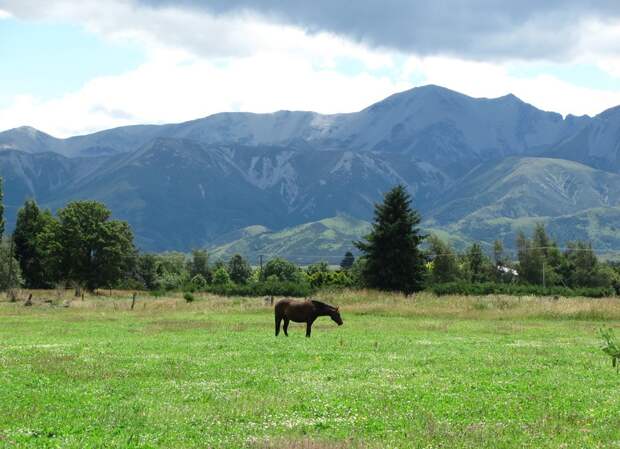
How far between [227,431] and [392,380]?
789 cm

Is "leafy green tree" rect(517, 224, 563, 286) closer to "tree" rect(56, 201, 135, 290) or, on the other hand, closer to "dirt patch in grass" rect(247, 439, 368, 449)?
"tree" rect(56, 201, 135, 290)

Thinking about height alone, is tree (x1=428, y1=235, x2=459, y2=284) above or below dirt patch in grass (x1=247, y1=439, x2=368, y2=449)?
above

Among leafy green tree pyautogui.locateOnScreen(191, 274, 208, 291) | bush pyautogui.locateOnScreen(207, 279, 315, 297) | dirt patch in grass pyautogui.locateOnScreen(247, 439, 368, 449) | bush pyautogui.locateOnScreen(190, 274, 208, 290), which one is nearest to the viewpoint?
dirt patch in grass pyautogui.locateOnScreen(247, 439, 368, 449)

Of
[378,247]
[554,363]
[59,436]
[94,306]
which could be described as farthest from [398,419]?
[378,247]

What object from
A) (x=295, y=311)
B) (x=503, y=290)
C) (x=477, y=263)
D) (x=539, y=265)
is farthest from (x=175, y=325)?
(x=477, y=263)

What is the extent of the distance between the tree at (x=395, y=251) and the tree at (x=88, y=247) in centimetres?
4415

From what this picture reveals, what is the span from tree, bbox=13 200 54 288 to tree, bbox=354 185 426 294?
7386 centimetres

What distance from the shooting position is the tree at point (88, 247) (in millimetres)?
110000

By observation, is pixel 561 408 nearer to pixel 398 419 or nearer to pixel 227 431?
pixel 398 419

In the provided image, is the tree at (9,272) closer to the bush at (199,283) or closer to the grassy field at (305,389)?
the bush at (199,283)

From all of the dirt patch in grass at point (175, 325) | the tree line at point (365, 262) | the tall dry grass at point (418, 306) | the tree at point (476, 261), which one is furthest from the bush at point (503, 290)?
the tree at point (476, 261)

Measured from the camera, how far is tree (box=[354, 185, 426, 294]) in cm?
8625

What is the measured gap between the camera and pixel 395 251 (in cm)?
8588

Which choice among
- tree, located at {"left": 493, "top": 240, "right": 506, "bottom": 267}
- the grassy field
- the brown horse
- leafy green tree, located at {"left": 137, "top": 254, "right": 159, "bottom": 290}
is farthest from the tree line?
the grassy field
